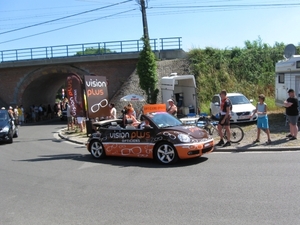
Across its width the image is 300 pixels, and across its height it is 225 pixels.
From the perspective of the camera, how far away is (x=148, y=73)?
2770 cm

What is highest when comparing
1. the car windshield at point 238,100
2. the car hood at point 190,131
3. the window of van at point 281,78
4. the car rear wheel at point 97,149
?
the window of van at point 281,78

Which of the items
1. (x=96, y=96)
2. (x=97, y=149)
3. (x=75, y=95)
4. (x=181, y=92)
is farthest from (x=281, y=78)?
(x=75, y=95)

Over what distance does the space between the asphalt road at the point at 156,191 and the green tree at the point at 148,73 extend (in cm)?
1747

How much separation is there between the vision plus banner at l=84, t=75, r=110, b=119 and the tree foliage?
35.6 feet

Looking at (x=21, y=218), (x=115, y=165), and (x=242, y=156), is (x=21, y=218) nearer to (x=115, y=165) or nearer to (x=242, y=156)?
(x=115, y=165)

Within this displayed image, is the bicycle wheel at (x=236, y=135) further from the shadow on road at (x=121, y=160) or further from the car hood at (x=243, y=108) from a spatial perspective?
the car hood at (x=243, y=108)

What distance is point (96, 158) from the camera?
1127 centimetres

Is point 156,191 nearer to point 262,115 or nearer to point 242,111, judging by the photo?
point 262,115

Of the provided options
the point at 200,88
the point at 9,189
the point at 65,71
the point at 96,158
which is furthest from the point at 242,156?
the point at 65,71

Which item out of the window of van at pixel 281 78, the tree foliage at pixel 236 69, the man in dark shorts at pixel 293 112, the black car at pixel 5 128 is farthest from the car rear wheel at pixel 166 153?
the tree foliage at pixel 236 69

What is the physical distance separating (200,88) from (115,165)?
1853cm

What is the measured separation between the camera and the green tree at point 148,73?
90.9 ft

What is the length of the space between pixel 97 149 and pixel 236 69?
20549 mm

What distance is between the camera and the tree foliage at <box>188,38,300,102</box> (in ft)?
90.0
